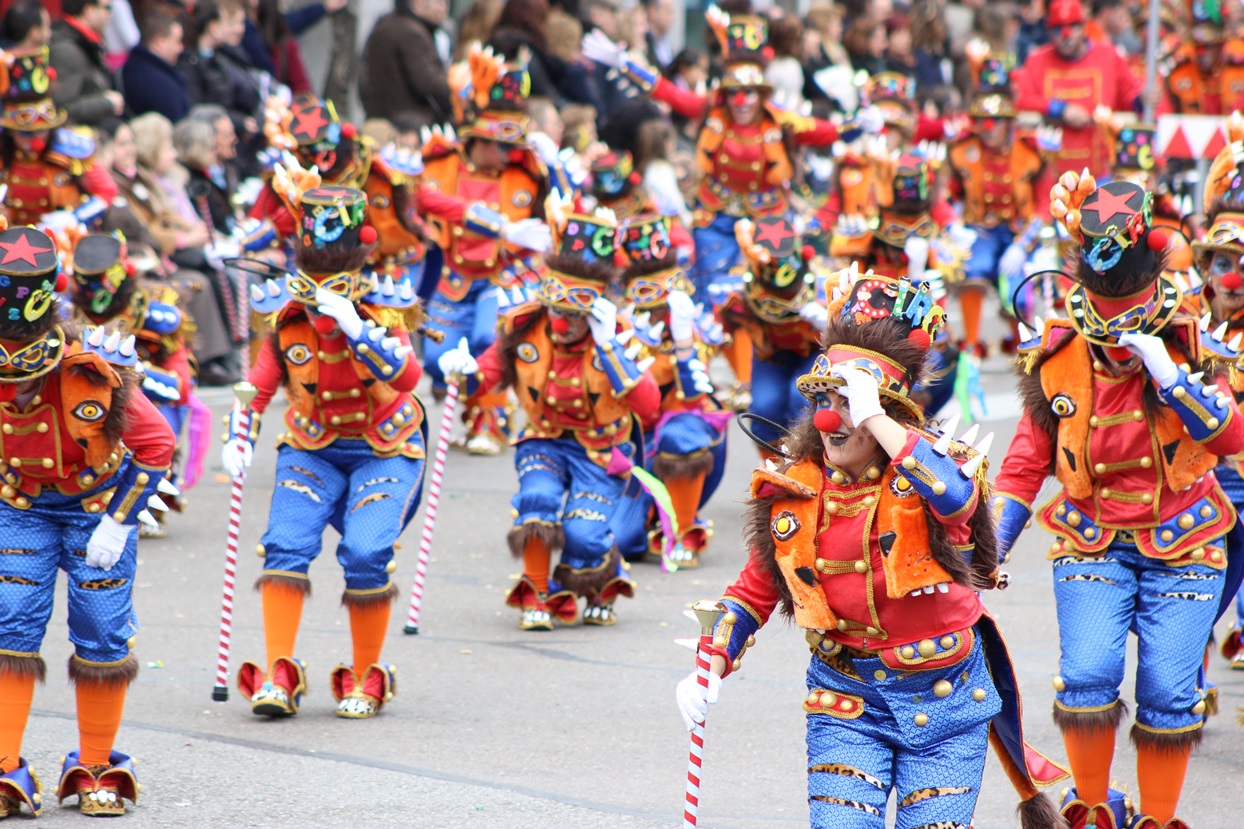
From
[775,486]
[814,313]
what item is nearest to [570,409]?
[814,313]

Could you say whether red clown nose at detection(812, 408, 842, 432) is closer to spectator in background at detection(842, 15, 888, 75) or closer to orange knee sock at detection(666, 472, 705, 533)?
orange knee sock at detection(666, 472, 705, 533)

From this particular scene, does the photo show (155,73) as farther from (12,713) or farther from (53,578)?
(12,713)

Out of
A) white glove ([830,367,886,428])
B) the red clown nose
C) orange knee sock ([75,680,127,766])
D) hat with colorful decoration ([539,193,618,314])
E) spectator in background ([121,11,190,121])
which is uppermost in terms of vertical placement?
spectator in background ([121,11,190,121])

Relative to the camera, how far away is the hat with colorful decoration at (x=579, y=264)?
8180 mm

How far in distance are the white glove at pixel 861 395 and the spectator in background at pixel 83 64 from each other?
30.8 ft

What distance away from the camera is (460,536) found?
1054cm

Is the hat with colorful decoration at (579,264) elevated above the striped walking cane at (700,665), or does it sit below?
above

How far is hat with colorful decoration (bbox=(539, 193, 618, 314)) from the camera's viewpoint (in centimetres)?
818

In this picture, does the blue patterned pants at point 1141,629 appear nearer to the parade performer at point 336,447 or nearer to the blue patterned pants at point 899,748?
the blue patterned pants at point 899,748

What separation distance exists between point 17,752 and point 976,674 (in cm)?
299

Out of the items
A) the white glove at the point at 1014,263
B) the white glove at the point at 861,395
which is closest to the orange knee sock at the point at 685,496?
the white glove at the point at 861,395

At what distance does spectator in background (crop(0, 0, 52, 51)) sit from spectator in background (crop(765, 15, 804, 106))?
283 inches

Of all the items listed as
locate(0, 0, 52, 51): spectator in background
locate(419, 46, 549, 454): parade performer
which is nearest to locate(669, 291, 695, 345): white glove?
locate(419, 46, 549, 454): parade performer

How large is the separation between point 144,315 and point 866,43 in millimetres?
12744
